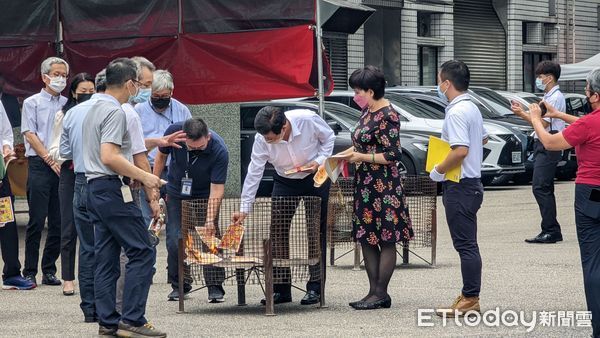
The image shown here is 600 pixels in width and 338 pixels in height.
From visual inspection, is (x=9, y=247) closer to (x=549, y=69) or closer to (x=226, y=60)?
(x=226, y=60)

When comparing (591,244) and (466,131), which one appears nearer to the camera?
(591,244)

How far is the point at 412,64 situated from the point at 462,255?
2443cm

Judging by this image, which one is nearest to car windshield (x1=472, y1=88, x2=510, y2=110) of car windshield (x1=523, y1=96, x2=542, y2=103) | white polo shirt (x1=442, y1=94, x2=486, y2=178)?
car windshield (x1=523, y1=96, x2=542, y2=103)

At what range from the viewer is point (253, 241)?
31.8ft

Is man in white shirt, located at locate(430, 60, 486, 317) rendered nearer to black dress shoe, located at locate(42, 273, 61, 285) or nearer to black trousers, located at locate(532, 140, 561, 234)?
black dress shoe, located at locate(42, 273, 61, 285)

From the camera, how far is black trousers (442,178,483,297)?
30.2 feet

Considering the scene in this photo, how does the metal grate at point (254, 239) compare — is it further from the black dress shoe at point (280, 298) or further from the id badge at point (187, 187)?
the id badge at point (187, 187)

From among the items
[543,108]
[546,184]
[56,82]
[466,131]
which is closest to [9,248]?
[56,82]

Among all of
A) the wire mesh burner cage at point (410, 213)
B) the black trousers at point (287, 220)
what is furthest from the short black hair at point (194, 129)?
the wire mesh burner cage at point (410, 213)

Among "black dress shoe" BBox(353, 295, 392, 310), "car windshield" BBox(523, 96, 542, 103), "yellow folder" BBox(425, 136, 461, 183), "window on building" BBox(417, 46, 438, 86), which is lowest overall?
"black dress shoe" BBox(353, 295, 392, 310)

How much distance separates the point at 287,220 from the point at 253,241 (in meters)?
0.34

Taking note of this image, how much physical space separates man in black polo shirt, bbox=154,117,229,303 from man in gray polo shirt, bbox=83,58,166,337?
1285 mm

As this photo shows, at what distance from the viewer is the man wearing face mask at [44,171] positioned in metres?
11.5

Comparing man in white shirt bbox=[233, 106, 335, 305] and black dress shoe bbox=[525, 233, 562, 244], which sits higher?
man in white shirt bbox=[233, 106, 335, 305]
